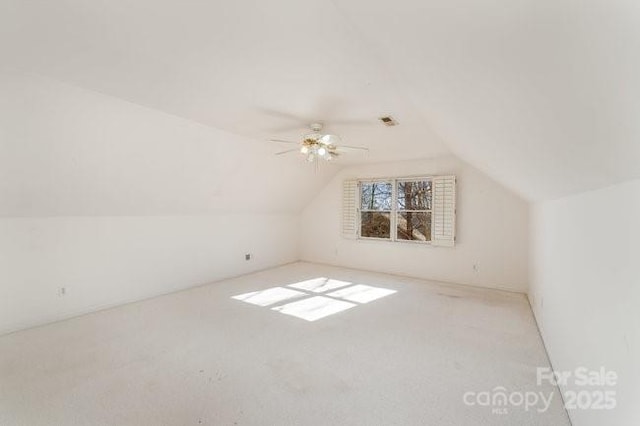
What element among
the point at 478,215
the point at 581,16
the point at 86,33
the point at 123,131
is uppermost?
the point at 86,33

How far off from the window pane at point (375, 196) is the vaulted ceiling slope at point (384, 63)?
2943 mm

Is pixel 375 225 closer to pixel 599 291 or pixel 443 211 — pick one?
pixel 443 211

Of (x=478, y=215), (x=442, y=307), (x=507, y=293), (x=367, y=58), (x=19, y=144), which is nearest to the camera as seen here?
(x=367, y=58)

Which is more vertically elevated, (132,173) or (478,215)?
(132,173)

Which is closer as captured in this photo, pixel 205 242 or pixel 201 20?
pixel 201 20

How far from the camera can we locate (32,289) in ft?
10.8

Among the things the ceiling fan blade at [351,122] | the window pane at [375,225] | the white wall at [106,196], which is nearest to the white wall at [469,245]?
the window pane at [375,225]

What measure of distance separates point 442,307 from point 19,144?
476cm

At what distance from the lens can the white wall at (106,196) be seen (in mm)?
2674

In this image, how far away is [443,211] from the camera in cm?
518

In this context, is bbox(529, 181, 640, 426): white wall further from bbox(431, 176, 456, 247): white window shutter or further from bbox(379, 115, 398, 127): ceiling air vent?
bbox(431, 176, 456, 247): white window shutter

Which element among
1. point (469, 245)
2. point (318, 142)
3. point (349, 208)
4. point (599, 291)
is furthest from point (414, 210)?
point (599, 291)

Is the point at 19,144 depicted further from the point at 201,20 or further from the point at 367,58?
the point at 367,58

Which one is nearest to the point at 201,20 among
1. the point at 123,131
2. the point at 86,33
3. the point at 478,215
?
the point at 86,33
